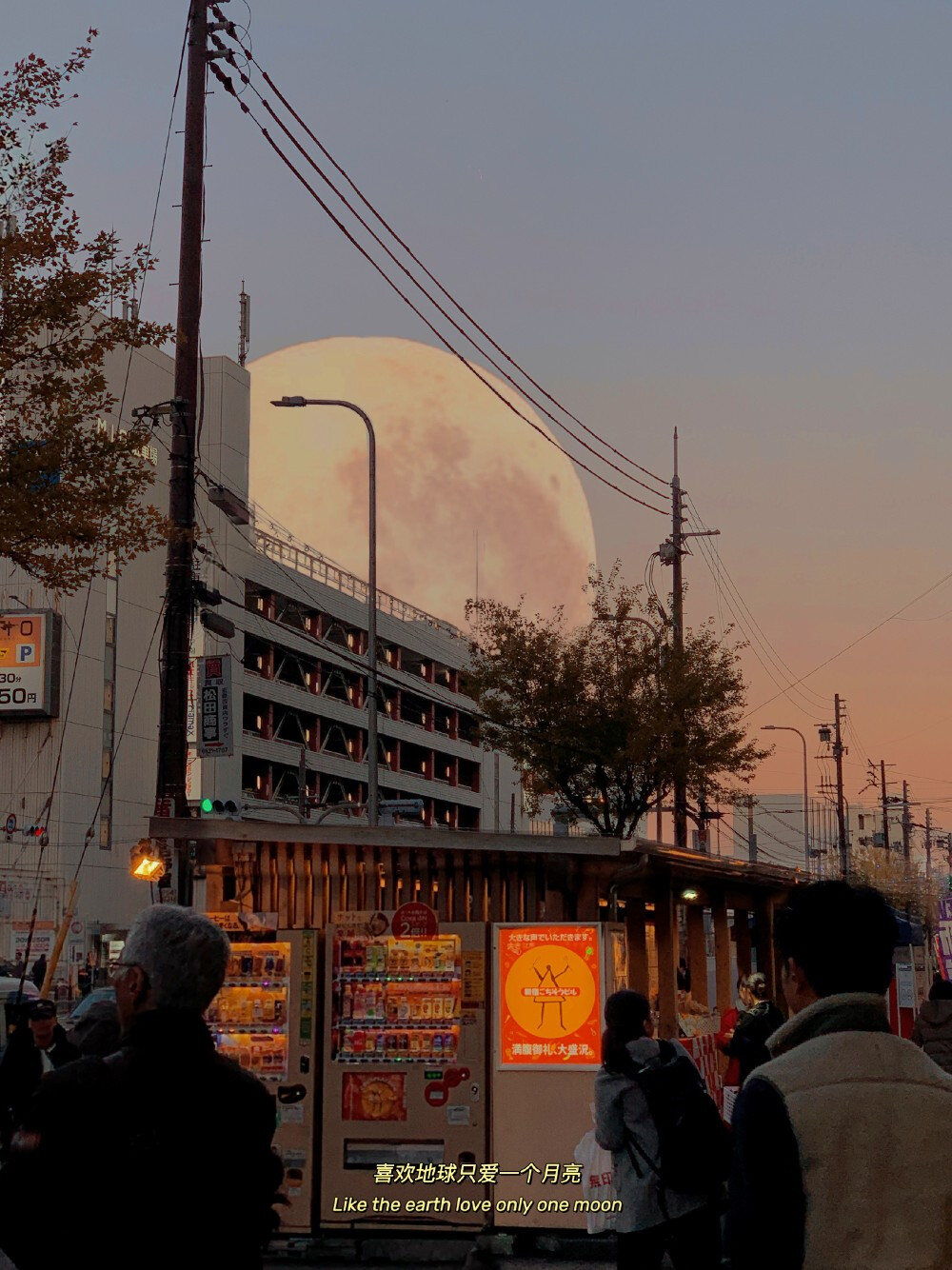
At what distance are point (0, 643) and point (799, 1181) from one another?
61.9m

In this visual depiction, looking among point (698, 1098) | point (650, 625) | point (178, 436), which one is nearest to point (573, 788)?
point (650, 625)

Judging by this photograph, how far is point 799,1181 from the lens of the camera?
290 cm

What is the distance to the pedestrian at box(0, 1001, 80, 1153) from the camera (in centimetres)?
1200

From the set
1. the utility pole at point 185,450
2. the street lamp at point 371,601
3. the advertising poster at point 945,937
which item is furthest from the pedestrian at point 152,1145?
the street lamp at point 371,601

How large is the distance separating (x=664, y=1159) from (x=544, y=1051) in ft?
17.1

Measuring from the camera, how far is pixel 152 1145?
337 cm

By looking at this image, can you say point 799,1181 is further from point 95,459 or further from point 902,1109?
point 95,459

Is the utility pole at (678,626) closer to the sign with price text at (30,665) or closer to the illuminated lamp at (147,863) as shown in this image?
the illuminated lamp at (147,863)

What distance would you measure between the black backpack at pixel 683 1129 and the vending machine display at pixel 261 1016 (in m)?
A: 5.40

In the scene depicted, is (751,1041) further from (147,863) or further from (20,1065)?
(147,863)

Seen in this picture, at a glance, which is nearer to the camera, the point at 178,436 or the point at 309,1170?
the point at 309,1170

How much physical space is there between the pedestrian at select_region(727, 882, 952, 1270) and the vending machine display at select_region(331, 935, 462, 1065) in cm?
993

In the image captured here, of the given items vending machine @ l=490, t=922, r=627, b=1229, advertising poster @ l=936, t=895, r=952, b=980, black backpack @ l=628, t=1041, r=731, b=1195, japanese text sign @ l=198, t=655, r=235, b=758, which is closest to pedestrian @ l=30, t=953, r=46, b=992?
japanese text sign @ l=198, t=655, r=235, b=758

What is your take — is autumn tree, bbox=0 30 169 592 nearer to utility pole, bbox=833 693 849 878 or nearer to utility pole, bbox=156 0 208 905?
utility pole, bbox=156 0 208 905
